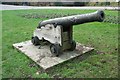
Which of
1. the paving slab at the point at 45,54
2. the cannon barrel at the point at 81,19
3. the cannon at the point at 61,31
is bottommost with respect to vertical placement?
the paving slab at the point at 45,54

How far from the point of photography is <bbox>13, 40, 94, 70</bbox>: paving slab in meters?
3.62

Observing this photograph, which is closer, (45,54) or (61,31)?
(61,31)

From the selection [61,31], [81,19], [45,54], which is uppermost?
[81,19]

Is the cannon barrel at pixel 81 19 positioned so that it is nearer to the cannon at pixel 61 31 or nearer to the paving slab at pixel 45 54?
the cannon at pixel 61 31

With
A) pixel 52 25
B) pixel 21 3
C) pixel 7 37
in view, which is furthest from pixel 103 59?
pixel 21 3

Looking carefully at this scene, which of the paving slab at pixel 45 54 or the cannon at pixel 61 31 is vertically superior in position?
the cannon at pixel 61 31

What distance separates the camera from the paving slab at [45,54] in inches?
143

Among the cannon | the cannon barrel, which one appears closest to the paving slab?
the cannon

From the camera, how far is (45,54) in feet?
13.3

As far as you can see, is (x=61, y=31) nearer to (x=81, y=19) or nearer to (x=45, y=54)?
(x=81, y=19)

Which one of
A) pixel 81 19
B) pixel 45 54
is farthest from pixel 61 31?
pixel 45 54

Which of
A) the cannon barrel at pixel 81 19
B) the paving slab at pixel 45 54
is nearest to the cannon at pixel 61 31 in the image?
the cannon barrel at pixel 81 19

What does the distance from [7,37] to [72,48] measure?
2.75 m

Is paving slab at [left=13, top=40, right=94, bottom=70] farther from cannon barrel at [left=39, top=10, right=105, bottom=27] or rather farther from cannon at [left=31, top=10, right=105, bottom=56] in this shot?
cannon barrel at [left=39, top=10, right=105, bottom=27]
